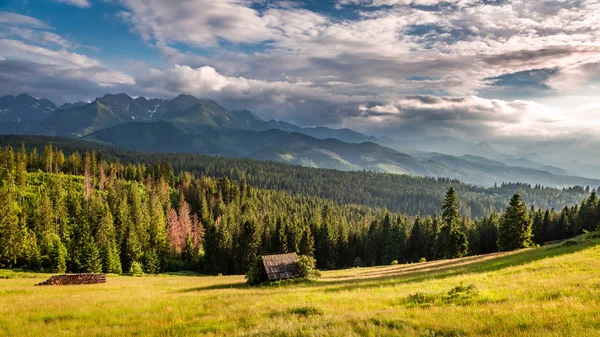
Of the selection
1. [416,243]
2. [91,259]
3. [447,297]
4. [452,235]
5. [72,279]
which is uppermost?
[447,297]

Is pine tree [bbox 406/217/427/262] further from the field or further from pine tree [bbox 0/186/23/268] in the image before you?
pine tree [bbox 0/186/23/268]

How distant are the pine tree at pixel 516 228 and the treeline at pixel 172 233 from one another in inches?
7.8

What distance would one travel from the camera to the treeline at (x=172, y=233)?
77.2m

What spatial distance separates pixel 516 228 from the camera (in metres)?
75.4

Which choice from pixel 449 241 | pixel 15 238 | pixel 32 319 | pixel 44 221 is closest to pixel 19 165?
pixel 44 221

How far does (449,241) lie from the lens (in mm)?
82312

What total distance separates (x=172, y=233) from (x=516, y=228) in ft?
303

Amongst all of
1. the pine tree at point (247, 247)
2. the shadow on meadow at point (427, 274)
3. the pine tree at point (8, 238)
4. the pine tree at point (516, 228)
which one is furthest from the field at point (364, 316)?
the pine tree at point (247, 247)

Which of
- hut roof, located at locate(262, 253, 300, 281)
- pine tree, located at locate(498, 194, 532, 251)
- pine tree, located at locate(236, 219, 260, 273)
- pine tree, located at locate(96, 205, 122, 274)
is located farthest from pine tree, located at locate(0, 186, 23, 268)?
pine tree, located at locate(498, 194, 532, 251)

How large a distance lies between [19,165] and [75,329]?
121 metres

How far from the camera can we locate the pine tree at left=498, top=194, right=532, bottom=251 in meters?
74.6

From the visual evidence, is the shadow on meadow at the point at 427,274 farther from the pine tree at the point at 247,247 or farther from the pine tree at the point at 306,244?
the pine tree at the point at 306,244

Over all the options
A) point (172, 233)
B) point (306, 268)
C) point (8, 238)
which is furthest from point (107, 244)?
point (306, 268)

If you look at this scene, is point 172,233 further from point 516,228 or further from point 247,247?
point 516,228
